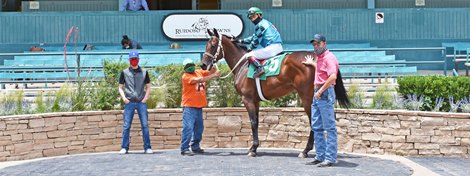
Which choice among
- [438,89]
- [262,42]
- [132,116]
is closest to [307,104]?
[262,42]

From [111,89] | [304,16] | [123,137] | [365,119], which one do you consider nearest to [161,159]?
[123,137]

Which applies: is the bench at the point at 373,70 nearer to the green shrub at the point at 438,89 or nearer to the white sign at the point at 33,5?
the green shrub at the point at 438,89

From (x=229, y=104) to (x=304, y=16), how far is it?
1352cm

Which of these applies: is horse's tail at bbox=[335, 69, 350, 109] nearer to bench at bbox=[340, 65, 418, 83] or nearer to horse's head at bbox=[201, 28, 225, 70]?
horse's head at bbox=[201, 28, 225, 70]

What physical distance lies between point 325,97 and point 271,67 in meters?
1.89

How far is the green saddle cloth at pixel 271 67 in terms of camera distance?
14.2 meters

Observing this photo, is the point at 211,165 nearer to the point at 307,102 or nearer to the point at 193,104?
the point at 193,104

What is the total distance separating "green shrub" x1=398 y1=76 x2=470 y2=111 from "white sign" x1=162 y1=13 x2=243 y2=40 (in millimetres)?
13736

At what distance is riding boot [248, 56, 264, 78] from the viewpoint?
47.2 ft

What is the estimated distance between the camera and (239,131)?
628 inches

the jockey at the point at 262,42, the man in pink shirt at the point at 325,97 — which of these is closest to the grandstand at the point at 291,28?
the jockey at the point at 262,42

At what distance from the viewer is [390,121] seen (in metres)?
14.6

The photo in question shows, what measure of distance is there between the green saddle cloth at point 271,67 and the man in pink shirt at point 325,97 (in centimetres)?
142

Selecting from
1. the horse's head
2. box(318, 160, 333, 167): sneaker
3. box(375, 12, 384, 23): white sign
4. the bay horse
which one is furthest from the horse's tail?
box(375, 12, 384, 23): white sign
